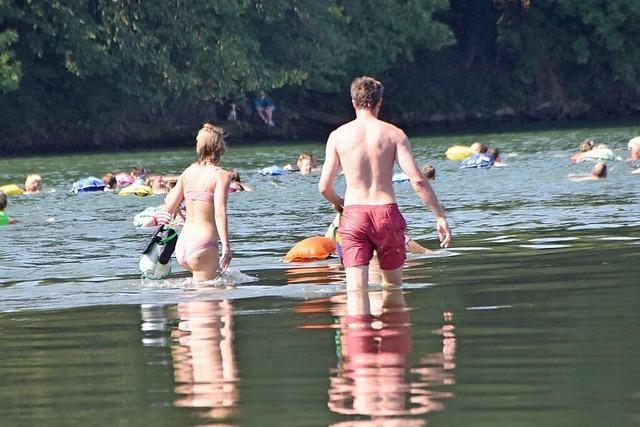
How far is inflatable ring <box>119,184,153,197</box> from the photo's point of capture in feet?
95.8

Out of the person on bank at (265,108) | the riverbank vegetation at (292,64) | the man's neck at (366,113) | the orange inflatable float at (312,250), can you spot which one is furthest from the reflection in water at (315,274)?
the person on bank at (265,108)

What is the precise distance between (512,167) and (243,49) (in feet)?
61.6

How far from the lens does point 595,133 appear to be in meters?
48.4

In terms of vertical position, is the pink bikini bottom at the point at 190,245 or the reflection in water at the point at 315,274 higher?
the pink bikini bottom at the point at 190,245

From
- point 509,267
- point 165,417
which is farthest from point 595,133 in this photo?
point 165,417

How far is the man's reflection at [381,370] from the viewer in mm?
7289

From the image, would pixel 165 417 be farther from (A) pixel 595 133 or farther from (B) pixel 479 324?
(A) pixel 595 133

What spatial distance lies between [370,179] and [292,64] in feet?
140

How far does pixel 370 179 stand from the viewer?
36.3ft

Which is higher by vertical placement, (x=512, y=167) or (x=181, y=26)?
(x=181, y=26)

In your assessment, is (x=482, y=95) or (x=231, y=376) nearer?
(x=231, y=376)

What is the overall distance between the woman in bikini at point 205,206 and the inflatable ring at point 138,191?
15.9 metres

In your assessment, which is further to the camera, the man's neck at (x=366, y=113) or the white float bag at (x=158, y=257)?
the white float bag at (x=158, y=257)

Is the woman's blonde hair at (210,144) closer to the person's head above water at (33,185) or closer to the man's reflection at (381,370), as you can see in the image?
the man's reflection at (381,370)
